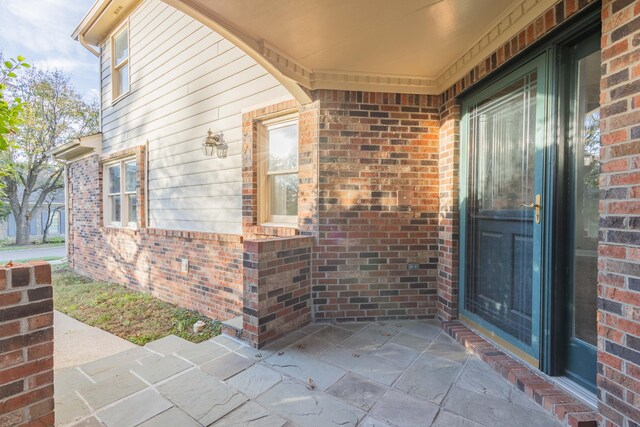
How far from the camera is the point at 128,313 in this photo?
428cm

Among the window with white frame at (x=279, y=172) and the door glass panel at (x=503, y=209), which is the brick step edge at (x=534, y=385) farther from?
the window with white frame at (x=279, y=172)

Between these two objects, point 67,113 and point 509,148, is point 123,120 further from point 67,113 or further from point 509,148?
point 67,113

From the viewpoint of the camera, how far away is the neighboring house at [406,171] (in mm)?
1620

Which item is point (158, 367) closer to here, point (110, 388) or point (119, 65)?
point (110, 388)

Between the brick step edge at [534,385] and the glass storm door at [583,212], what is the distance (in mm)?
180

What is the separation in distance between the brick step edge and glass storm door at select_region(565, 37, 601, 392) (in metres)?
0.18

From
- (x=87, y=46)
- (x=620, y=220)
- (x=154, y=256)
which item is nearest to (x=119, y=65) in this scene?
(x=87, y=46)

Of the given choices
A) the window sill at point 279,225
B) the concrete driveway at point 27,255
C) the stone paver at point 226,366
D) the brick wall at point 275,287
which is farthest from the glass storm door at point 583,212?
the concrete driveway at point 27,255

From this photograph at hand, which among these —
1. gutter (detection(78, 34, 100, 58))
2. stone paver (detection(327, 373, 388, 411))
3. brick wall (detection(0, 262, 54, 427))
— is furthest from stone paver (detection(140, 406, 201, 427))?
gutter (detection(78, 34, 100, 58))

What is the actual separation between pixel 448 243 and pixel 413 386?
145cm

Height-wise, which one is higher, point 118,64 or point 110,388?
point 118,64

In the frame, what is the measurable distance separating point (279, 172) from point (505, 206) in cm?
235

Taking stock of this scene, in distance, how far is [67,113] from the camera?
1327cm

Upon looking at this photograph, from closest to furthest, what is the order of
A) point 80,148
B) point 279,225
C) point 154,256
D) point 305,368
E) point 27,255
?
1. point 305,368
2. point 279,225
3. point 154,256
4. point 80,148
5. point 27,255
